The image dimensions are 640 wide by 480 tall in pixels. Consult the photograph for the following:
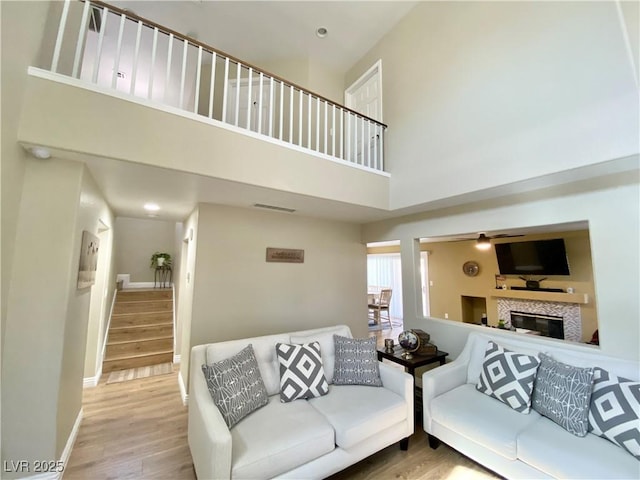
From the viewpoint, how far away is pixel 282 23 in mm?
3781

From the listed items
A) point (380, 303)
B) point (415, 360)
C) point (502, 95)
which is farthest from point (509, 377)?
point (380, 303)

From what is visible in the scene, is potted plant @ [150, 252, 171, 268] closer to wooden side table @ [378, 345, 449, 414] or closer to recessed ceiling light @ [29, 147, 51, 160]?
recessed ceiling light @ [29, 147, 51, 160]

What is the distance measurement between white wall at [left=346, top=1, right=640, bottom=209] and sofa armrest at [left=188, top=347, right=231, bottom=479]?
2.76 metres

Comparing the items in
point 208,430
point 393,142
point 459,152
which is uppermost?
point 393,142

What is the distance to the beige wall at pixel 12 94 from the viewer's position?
1.50 m

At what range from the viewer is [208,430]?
1.56 metres

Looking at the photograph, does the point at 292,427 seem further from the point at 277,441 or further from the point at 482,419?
the point at 482,419

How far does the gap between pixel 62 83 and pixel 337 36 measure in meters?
3.61

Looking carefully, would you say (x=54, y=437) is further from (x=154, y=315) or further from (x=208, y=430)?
(x=154, y=315)

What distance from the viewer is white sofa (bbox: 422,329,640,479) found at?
1.62m

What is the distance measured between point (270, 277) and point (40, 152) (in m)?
2.45

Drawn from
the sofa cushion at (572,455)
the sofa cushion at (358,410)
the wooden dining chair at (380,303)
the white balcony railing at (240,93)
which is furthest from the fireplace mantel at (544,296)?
the sofa cushion at (358,410)

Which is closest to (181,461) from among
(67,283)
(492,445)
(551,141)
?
(67,283)

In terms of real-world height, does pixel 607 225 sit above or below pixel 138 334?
above
